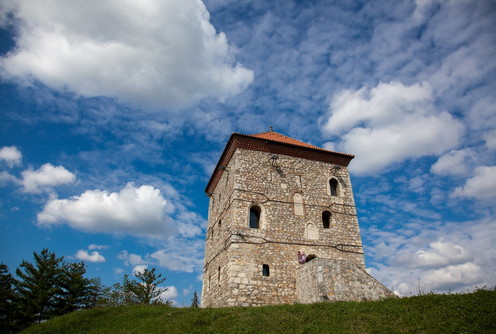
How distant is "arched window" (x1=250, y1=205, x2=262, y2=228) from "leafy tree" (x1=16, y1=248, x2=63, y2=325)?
14902 millimetres

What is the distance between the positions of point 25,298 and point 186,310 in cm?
1477

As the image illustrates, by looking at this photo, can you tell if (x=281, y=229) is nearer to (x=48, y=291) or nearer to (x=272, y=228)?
(x=272, y=228)

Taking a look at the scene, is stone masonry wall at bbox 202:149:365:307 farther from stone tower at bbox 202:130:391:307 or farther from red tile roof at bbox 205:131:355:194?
red tile roof at bbox 205:131:355:194

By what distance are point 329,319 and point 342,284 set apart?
11.0 ft

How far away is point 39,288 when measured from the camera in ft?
70.4

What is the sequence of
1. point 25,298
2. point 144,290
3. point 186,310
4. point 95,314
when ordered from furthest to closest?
point 144,290 < point 25,298 < point 95,314 < point 186,310

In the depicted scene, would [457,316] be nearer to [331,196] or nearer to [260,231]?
[260,231]

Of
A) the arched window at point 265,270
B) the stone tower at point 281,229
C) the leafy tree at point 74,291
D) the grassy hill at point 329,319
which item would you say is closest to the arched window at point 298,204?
the stone tower at point 281,229

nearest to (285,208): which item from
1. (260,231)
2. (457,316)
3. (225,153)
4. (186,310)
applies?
(260,231)

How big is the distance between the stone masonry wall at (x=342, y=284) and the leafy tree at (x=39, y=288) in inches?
699

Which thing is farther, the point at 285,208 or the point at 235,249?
the point at 285,208

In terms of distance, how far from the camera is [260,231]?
52.6 ft

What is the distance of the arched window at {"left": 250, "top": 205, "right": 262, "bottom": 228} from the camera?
16.6 m

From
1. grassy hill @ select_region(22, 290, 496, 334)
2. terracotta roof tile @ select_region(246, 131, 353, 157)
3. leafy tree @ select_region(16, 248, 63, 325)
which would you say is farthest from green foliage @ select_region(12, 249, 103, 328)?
terracotta roof tile @ select_region(246, 131, 353, 157)
